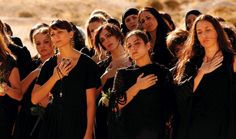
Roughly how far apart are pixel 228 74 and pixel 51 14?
36.6 m

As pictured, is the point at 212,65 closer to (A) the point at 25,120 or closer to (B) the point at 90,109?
(B) the point at 90,109

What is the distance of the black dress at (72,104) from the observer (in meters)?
7.00

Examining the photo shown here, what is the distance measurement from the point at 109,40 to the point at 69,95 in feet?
3.57

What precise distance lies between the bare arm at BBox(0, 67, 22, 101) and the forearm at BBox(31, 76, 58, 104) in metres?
0.52

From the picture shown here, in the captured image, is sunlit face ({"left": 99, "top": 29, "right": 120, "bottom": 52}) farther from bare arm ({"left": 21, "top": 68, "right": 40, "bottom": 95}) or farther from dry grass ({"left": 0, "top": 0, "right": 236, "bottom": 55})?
dry grass ({"left": 0, "top": 0, "right": 236, "bottom": 55})

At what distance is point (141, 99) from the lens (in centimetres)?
667

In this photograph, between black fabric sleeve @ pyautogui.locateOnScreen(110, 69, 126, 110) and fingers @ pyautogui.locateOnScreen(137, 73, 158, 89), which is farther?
black fabric sleeve @ pyautogui.locateOnScreen(110, 69, 126, 110)

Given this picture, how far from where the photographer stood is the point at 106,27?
782 centimetres

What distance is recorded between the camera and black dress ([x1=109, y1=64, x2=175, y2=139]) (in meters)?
6.66

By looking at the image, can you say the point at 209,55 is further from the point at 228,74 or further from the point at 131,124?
the point at 131,124

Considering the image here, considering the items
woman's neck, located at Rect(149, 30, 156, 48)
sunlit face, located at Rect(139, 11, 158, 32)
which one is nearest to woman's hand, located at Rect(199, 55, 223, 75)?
woman's neck, located at Rect(149, 30, 156, 48)

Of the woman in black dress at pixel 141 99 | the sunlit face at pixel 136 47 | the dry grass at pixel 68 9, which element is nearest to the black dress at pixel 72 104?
the woman in black dress at pixel 141 99

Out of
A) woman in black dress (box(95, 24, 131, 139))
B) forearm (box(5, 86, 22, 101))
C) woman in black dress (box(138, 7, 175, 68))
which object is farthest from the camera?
woman in black dress (box(138, 7, 175, 68))

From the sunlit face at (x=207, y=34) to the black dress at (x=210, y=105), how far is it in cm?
25
